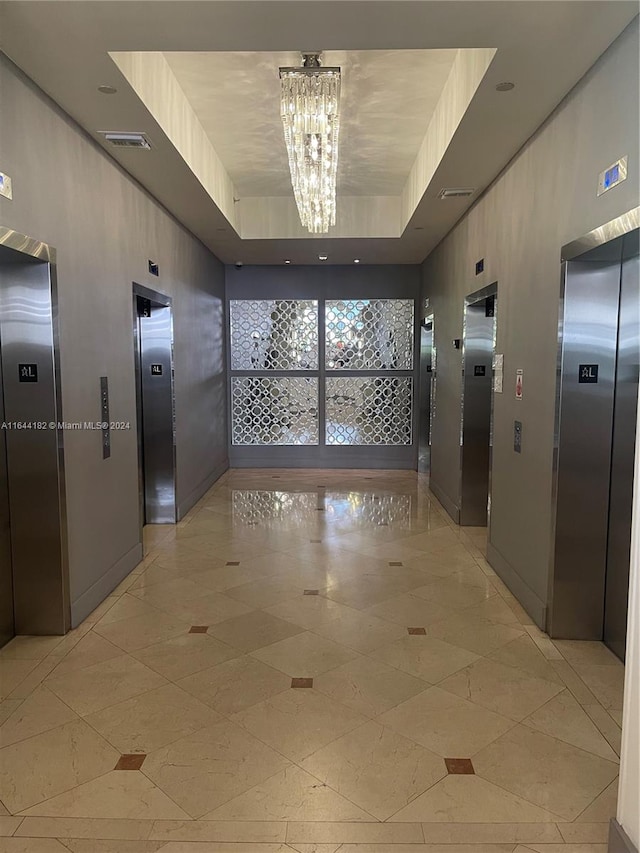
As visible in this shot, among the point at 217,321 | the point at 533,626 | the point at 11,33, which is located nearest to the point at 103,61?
the point at 11,33

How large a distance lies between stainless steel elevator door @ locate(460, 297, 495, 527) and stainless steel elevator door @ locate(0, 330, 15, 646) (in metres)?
A: 4.48

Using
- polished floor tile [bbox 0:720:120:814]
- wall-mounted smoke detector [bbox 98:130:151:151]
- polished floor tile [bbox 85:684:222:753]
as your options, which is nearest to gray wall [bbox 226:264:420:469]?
wall-mounted smoke detector [bbox 98:130:151:151]

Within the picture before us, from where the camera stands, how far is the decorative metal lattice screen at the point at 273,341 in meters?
10.3

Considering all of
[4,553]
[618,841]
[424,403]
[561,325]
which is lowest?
[618,841]

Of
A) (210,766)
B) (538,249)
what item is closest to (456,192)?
(538,249)

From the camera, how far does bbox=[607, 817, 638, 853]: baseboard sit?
2041 millimetres

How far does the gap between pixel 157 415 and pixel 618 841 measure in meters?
5.63

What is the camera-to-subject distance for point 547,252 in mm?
4012

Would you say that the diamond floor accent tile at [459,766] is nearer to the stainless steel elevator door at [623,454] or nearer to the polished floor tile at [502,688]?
the polished floor tile at [502,688]

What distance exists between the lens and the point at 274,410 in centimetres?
1037

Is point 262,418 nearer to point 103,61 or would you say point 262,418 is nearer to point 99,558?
point 99,558

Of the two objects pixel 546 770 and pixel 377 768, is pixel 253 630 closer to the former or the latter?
pixel 377 768

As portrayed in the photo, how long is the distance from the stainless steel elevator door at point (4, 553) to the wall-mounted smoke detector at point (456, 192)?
13.9 feet

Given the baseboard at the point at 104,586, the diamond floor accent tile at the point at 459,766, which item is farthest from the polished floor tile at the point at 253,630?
the diamond floor accent tile at the point at 459,766
